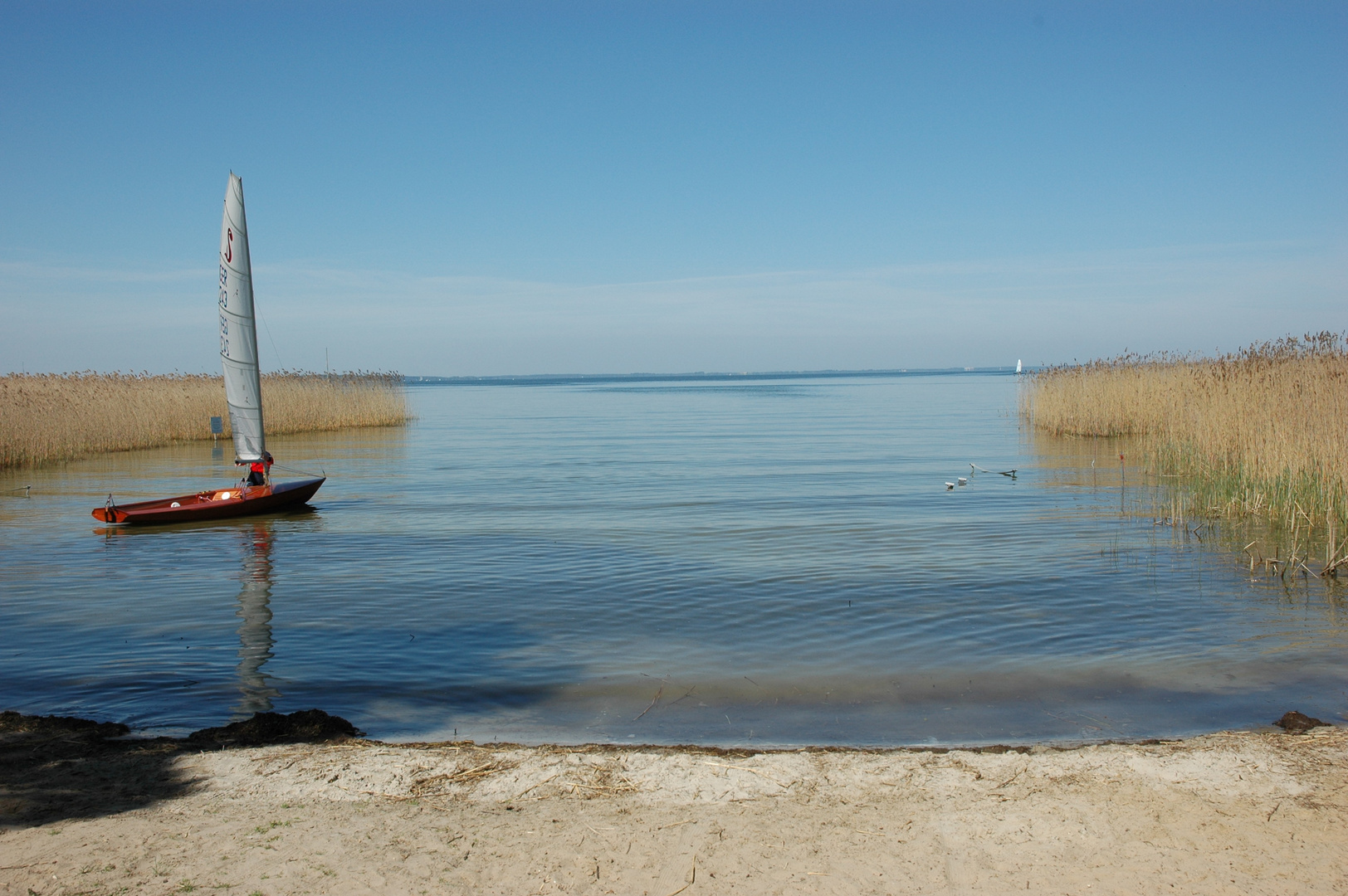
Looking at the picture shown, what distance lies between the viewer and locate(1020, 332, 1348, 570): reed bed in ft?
40.8

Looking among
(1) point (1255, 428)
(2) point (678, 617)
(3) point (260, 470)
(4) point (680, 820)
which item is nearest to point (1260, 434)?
(1) point (1255, 428)

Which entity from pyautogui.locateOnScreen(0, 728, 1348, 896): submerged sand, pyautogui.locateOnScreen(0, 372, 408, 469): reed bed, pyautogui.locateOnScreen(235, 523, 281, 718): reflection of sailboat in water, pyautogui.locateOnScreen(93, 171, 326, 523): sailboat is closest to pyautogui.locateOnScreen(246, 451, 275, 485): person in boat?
pyautogui.locateOnScreen(93, 171, 326, 523): sailboat

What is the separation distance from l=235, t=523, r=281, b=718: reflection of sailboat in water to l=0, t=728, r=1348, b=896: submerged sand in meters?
1.56

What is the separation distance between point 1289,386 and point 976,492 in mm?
5157

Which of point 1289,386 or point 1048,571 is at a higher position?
point 1289,386

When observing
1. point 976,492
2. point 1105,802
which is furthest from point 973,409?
point 1105,802

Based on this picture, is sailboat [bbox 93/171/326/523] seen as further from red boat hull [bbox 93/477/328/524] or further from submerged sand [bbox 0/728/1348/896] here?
submerged sand [bbox 0/728/1348/896]

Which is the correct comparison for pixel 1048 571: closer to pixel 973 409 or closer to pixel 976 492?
pixel 976 492

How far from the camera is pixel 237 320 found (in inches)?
695

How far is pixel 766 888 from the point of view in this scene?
4.04 meters

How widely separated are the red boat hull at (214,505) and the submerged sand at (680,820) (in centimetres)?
1124

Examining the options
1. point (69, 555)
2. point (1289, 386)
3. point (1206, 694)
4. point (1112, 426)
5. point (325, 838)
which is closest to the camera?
point (325, 838)

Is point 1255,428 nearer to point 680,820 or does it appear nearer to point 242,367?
point 680,820

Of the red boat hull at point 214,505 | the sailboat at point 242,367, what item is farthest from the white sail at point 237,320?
the red boat hull at point 214,505
